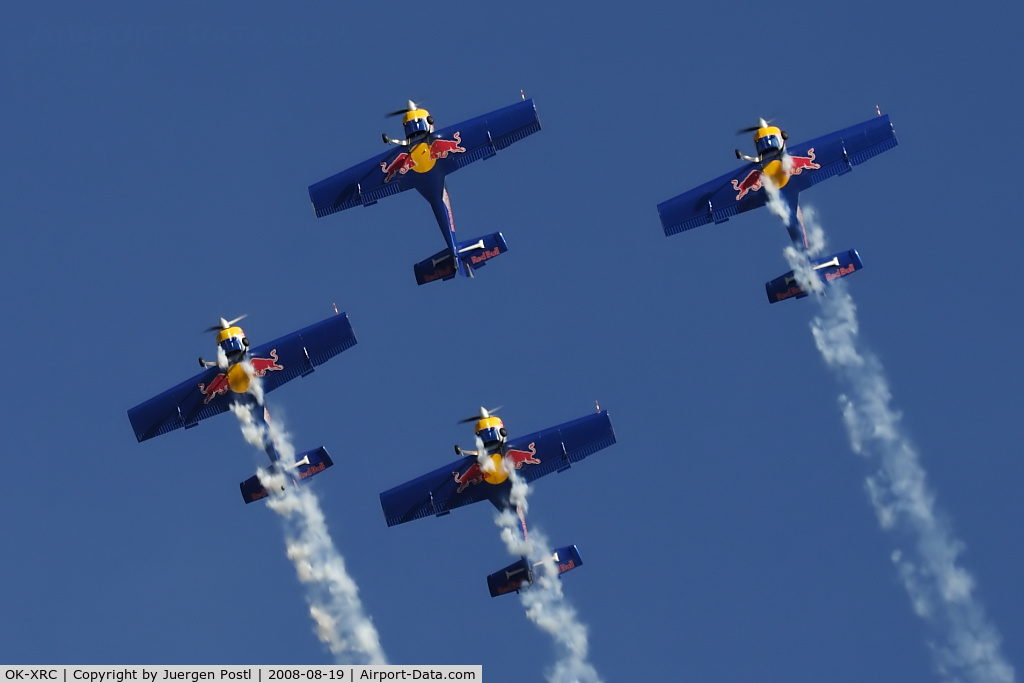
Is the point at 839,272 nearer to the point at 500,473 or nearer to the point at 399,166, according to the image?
the point at 500,473

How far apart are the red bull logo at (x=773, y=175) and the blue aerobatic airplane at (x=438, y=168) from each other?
12879 mm

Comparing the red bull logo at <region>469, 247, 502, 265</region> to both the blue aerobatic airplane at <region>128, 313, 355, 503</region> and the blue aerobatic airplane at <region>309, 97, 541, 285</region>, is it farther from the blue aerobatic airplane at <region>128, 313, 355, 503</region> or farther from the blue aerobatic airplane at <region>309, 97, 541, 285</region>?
the blue aerobatic airplane at <region>128, 313, 355, 503</region>

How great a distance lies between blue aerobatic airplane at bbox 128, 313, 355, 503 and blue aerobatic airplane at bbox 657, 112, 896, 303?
2113 cm

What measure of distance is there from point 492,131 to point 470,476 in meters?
21.2

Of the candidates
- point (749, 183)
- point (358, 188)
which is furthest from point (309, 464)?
point (749, 183)

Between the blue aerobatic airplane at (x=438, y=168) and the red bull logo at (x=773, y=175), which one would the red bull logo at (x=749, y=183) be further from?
the blue aerobatic airplane at (x=438, y=168)

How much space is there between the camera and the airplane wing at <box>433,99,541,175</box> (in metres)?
152

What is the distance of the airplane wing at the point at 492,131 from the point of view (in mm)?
152000

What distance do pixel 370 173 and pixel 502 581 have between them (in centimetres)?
2675

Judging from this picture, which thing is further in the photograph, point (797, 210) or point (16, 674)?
point (797, 210)

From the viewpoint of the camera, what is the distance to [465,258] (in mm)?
150500

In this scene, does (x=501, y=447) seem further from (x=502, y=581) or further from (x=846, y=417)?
(x=846, y=417)

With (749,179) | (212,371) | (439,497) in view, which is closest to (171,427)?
(212,371)

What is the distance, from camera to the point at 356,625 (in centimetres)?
14350
